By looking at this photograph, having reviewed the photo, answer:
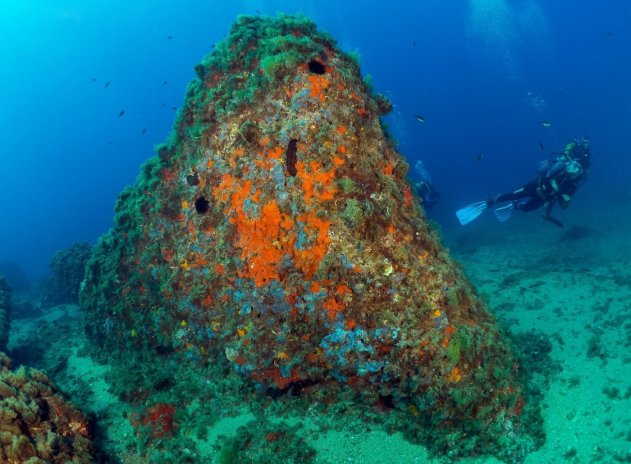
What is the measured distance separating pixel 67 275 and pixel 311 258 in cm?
1245

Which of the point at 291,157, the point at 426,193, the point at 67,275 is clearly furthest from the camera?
the point at 426,193

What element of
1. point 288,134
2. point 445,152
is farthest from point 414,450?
point 445,152

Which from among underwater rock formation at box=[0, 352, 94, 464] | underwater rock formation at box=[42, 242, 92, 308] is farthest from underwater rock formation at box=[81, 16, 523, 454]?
underwater rock formation at box=[42, 242, 92, 308]

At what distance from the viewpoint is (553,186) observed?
1105cm

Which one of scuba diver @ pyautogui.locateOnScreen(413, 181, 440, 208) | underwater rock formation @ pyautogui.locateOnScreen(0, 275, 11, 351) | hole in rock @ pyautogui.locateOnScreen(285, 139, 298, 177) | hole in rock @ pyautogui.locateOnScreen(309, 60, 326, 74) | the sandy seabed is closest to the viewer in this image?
the sandy seabed

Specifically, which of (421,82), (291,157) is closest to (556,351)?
(291,157)

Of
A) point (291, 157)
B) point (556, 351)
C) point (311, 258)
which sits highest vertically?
point (291, 157)

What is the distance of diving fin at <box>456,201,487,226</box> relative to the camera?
10898 millimetres

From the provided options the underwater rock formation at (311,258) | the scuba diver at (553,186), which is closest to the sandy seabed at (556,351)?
the underwater rock formation at (311,258)

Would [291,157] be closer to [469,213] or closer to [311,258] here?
[311,258]

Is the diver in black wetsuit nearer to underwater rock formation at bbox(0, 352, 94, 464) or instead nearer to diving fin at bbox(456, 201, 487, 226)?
diving fin at bbox(456, 201, 487, 226)

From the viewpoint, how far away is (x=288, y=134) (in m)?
4.40

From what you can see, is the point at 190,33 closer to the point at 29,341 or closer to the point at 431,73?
the point at 431,73

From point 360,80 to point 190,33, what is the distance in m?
133
